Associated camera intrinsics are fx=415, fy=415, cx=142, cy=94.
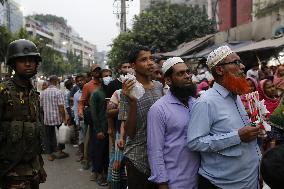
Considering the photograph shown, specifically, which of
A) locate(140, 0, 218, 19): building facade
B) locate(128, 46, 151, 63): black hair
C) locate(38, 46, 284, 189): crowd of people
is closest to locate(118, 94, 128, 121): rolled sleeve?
locate(38, 46, 284, 189): crowd of people

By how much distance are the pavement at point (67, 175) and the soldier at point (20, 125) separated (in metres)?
3.49

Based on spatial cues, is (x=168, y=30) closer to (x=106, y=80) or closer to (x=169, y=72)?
(x=106, y=80)

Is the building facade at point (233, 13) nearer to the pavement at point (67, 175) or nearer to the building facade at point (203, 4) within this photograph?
the building facade at point (203, 4)

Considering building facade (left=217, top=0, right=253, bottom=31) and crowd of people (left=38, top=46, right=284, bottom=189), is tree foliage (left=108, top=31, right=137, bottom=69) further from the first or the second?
crowd of people (left=38, top=46, right=284, bottom=189)

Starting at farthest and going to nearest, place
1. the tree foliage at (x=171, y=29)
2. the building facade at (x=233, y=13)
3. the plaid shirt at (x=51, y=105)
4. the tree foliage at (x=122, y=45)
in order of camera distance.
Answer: the tree foliage at (x=122, y=45) → the tree foliage at (x=171, y=29) → the building facade at (x=233, y=13) → the plaid shirt at (x=51, y=105)

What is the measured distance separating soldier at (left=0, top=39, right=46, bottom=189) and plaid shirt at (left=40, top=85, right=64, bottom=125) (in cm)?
592

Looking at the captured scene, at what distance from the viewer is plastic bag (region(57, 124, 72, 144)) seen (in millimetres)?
9727

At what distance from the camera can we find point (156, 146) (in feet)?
10.3

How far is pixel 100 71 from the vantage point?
740 cm

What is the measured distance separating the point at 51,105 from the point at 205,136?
23.3ft

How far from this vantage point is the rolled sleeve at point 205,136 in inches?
113

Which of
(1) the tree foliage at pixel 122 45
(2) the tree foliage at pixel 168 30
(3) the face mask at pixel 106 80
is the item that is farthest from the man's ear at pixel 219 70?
(1) the tree foliage at pixel 122 45

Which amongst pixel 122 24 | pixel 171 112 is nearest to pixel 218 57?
pixel 171 112

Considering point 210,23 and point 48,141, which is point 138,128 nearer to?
point 48,141
